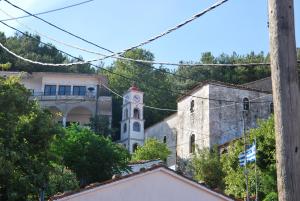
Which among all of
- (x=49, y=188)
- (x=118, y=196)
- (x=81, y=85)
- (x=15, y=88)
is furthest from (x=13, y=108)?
(x=81, y=85)

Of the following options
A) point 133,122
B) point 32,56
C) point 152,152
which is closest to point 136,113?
point 133,122

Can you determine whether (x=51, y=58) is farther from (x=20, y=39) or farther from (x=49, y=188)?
(x=49, y=188)

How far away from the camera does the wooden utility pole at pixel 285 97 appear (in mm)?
5246

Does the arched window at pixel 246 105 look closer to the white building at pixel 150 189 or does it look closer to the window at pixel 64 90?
the window at pixel 64 90

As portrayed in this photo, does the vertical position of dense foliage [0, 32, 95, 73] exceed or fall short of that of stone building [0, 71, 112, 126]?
it exceeds it

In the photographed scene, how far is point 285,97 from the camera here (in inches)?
215

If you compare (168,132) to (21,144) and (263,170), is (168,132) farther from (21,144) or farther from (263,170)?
(21,144)

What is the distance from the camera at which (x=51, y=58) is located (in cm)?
6519

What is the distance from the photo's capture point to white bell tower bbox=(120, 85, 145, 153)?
55031 millimetres

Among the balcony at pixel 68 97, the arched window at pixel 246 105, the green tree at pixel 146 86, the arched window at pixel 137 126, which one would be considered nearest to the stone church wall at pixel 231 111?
the arched window at pixel 246 105

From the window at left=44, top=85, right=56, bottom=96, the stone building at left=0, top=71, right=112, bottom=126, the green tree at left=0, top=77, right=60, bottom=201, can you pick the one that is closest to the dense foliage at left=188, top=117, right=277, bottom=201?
the green tree at left=0, top=77, right=60, bottom=201

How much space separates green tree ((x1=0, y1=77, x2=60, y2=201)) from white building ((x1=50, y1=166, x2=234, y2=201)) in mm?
2240

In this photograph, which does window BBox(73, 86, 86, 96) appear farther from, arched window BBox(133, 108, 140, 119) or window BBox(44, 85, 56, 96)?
arched window BBox(133, 108, 140, 119)

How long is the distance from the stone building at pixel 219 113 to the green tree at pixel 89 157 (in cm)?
1123
